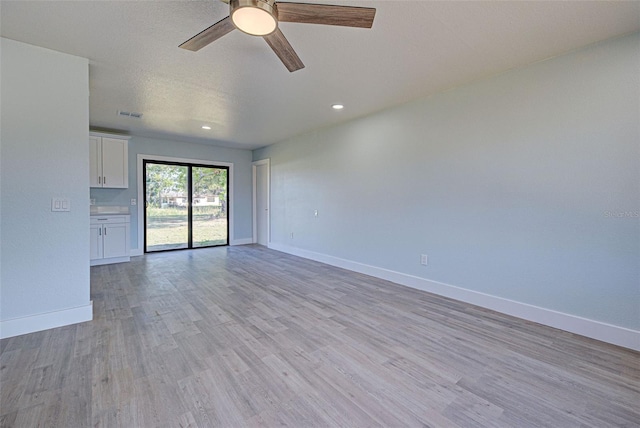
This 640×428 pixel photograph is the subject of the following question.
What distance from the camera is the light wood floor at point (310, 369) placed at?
4.99 feet

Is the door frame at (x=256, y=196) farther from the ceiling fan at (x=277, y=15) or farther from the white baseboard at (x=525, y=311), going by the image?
the ceiling fan at (x=277, y=15)

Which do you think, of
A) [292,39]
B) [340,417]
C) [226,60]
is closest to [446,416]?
[340,417]

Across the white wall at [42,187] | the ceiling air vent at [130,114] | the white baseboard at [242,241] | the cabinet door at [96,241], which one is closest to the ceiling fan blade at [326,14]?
the white wall at [42,187]

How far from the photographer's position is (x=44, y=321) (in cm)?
249

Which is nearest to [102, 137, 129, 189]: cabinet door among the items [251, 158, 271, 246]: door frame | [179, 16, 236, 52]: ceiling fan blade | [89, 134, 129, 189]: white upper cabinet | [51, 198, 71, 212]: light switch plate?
[89, 134, 129, 189]: white upper cabinet

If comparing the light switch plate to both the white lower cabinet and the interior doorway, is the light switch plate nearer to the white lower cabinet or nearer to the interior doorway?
the white lower cabinet

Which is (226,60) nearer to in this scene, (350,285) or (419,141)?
(419,141)

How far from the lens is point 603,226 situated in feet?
7.67

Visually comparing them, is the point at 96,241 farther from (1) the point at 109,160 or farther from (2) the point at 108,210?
(1) the point at 109,160

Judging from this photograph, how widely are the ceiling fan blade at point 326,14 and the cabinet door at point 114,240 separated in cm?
500

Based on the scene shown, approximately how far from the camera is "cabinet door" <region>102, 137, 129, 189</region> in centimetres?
505

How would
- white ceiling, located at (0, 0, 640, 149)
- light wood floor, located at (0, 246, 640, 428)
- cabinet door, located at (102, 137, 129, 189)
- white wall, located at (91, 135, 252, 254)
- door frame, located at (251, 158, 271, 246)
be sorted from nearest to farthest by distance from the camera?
light wood floor, located at (0, 246, 640, 428), white ceiling, located at (0, 0, 640, 149), cabinet door, located at (102, 137, 129, 189), white wall, located at (91, 135, 252, 254), door frame, located at (251, 158, 271, 246)

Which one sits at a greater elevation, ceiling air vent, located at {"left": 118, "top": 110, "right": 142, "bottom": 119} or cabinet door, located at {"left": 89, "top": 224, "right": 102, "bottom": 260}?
ceiling air vent, located at {"left": 118, "top": 110, "right": 142, "bottom": 119}

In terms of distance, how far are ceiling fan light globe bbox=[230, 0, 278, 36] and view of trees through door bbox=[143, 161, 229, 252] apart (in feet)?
17.4
